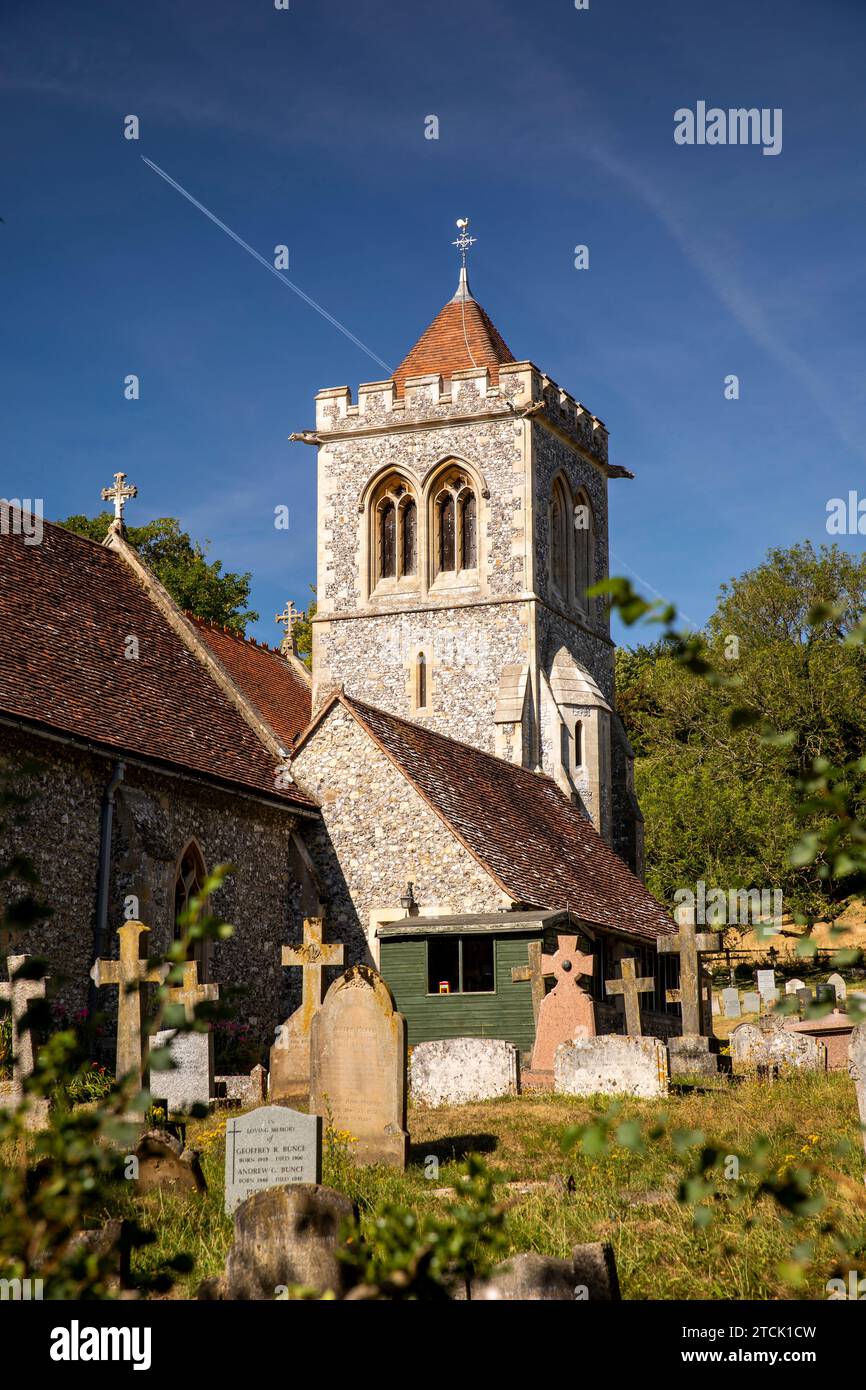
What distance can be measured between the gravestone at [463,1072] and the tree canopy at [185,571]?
92.4 ft

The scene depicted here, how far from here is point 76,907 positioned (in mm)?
18406

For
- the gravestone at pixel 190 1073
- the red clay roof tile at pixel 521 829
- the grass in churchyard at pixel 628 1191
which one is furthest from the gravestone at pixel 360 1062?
the red clay roof tile at pixel 521 829

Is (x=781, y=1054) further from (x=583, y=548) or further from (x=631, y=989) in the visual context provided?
(x=583, y=548)

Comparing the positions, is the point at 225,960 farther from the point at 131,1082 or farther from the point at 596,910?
the point at 131,1082

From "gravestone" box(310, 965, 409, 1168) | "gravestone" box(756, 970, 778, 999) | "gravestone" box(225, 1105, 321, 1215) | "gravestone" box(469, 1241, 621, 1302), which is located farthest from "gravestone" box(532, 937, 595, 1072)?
"gravestone" box(469, 1241, 621, 1302)

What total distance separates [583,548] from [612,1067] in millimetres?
20507

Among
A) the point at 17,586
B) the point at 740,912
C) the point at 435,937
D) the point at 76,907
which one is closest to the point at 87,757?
the point at 76,907

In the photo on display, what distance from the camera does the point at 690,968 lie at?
19.0 metres

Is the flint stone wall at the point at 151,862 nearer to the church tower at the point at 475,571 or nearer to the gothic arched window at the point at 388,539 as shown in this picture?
the church tower at the point at 475,571

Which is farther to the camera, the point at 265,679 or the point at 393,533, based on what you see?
the point at 393,533

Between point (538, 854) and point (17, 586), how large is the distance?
30.8ft

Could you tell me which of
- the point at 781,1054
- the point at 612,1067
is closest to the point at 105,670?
the point at 612,1067

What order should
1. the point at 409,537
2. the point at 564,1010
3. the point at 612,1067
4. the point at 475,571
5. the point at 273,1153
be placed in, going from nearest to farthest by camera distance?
the point at 273,1153
the point at 612,1067
the point at 564,1010
the point at 475,571
the point at 409,537

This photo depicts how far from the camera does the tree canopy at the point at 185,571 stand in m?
44.9
